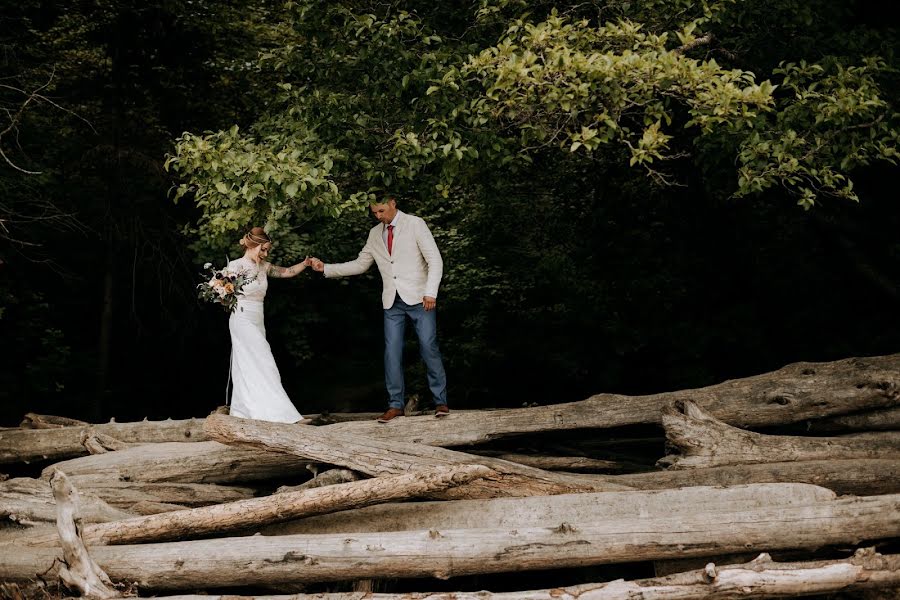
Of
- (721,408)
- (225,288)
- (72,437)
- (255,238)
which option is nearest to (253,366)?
(225,288)

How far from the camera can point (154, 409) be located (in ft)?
55.2

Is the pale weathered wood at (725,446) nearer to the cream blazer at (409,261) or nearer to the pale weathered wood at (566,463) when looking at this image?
the pale weathered wood at (566,463)

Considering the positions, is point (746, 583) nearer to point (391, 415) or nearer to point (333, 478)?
point (333, 478)

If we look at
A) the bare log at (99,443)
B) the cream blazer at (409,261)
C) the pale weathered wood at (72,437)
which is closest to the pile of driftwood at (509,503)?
the bare log at (99,443)

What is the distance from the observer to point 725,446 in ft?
27.2

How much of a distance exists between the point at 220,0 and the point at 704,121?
32.5 feet

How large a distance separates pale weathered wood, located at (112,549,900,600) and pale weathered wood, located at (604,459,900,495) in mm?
1285

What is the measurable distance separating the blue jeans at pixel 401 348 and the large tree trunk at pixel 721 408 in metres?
0.30

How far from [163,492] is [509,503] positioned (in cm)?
341

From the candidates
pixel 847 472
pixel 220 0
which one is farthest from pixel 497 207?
pixel 847 472

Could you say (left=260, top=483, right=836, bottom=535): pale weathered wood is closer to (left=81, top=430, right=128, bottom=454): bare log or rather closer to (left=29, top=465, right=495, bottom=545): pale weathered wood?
(left=29, top=465, right=495, bottom=545): pale weathered wood

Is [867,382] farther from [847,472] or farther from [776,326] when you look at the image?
[776,326]

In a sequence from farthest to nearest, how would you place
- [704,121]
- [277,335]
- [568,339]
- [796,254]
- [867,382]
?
[277,335], [568,339], [796,254], [867,382], [704,121]

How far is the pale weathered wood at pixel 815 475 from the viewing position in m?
7.86
